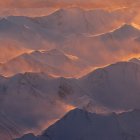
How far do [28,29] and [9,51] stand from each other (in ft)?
1.29

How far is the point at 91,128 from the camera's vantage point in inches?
110

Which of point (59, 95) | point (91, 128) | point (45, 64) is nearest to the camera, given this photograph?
point (91, 128)

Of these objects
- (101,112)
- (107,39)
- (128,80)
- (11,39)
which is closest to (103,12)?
(107,39)

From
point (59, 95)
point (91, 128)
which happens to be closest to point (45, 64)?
point (59, 95)

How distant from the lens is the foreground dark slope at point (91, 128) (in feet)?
9.05

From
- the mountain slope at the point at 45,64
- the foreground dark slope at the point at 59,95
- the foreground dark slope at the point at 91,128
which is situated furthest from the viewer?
the mountain slope at the point at 45,64

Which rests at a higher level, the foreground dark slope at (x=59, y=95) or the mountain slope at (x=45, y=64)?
the foreground dark slope at (x=59, y=95)

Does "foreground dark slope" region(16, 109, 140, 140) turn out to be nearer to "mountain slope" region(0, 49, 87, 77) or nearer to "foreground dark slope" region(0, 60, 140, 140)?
"foreground dark slope" region(0, 60, 140, 140)

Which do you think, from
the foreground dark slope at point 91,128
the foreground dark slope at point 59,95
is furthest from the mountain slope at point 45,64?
the foreground dark slope at point 91,128

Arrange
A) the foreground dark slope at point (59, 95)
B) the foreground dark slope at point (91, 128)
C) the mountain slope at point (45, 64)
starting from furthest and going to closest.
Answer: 1. the mountain slope at point (45, 64)
2. the foreground dark slope at point (59, 95)
3. the foreground dark slope at point (91, 128)

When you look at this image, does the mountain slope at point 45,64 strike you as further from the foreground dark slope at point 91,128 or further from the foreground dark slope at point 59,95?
the foreground dark slope at point 91,128

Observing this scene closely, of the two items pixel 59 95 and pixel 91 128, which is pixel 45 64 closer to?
pixel 59 95

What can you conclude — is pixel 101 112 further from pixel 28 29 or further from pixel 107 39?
pixel 28 29

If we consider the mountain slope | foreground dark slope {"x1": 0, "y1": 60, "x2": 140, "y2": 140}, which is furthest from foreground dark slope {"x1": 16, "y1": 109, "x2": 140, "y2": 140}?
the mountain slope
